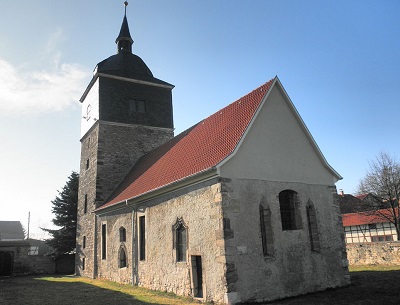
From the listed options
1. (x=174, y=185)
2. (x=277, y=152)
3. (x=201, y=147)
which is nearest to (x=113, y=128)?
(x=201, y=147)

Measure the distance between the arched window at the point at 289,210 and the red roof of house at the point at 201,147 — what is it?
2656 mm

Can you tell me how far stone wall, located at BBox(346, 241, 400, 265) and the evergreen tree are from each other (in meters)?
20.2

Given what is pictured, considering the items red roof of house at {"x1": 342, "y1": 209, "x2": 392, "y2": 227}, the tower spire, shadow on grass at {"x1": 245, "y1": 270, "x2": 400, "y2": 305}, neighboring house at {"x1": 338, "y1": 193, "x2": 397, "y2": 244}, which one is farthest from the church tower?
neighboring house at {"x1": 338, "y1": 193, "x2": 397, "y2": 244}

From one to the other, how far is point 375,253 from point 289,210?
34.7ft

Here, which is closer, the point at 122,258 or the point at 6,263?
the point at 122,258

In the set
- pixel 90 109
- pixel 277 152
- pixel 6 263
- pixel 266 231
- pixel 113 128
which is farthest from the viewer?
pixel 6 263

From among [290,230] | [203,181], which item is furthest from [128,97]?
[290,230]

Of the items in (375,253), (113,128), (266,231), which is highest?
(113,128)

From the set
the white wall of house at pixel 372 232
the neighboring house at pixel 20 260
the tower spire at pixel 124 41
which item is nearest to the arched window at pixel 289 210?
the tower spire at pixel 124 41

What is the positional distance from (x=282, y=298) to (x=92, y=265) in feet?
39.7

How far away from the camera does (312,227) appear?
11.6 meters

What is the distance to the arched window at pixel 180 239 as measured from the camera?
11.3 meters

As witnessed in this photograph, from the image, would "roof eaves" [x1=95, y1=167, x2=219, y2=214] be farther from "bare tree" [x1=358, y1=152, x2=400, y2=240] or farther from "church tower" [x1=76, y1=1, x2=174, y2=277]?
"bare tree" [x1=358, y1=152, x2=400, y2=240]

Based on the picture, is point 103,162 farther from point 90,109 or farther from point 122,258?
point 122,258
